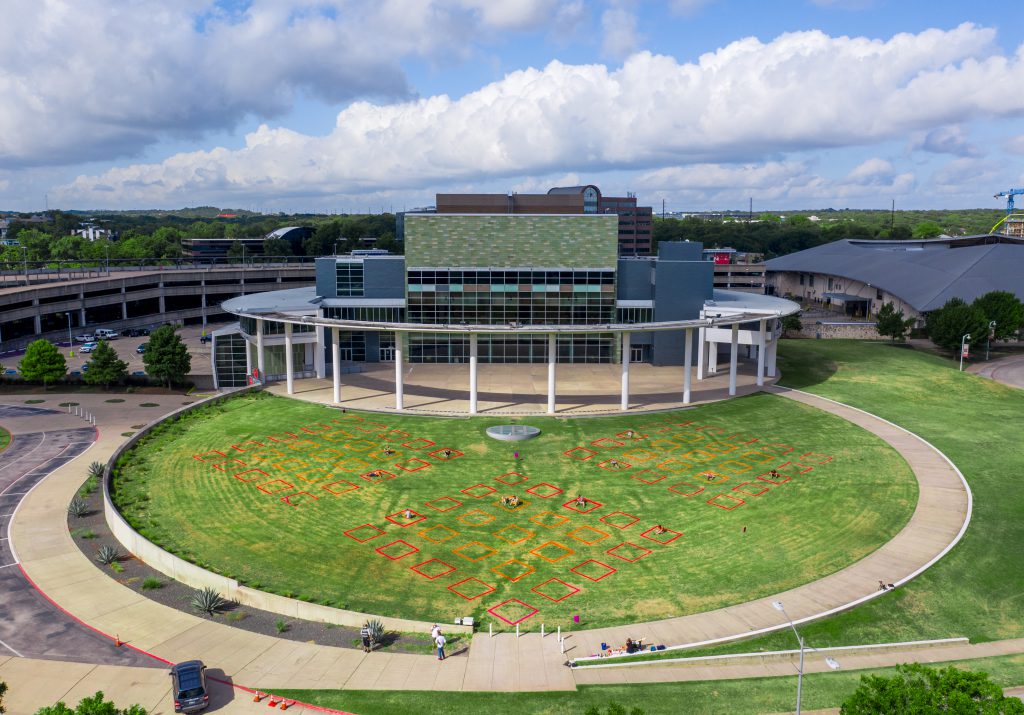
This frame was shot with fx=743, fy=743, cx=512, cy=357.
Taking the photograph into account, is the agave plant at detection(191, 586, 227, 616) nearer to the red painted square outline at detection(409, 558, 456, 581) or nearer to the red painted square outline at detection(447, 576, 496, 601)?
the red painted square outline at detection(409, 558, 456, 581)

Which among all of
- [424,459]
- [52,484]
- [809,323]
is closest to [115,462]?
[52,484]

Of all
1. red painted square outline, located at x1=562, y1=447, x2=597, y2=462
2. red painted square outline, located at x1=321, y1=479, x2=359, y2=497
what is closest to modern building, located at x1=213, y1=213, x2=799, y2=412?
red painted square outline, located at x1=562, y1=447, x2=597, y2=462

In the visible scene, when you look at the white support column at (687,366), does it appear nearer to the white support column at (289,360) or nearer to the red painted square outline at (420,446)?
the red painted square outline at (420,446)

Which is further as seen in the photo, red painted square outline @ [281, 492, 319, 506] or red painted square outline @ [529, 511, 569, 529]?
red painted square outline @ [281, 492, 319, 506]

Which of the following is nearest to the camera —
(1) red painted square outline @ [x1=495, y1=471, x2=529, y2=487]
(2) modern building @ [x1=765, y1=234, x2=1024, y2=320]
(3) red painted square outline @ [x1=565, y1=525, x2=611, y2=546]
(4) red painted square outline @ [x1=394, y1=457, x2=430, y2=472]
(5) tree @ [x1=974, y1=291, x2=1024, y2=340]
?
(3) red painted square outline @ [x1=565, y1=525, x2=611, y2=546]

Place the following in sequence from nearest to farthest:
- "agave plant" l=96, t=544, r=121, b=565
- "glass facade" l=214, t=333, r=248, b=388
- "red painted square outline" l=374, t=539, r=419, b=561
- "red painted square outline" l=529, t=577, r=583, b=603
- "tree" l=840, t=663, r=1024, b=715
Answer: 1. "tree" l=840, t=663, r=1024, b=715
2. "red painted square outline" l=529, t=577, r=583, b=603
3. "red painted square outline" l=374, t=539, r=419, b=561
4. "agave plant" l=96, t=544, r=121, b=565
5. "glass facade" l=214, t=333, r=248, b=388
